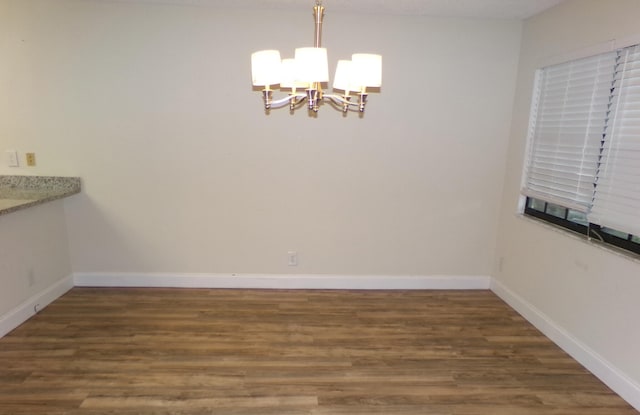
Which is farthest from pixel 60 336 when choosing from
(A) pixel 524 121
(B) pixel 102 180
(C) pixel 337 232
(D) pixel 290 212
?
(A) pixel 524 121

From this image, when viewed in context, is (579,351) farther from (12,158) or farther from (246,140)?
(12,158)

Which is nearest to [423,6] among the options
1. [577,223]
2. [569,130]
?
[569,130]

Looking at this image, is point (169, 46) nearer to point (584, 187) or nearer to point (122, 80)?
point (122, 80)

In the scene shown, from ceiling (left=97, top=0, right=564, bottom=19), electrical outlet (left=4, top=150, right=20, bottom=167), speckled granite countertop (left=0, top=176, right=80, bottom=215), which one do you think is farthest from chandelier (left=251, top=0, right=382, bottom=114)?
electrical outlet (left=4, top=150, right=20, bottom=167)

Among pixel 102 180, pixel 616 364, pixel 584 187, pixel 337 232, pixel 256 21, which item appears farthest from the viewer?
pixel 337 232

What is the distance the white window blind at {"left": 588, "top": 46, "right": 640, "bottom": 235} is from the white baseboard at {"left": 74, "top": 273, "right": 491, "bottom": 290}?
1530mm

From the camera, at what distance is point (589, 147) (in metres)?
2.49

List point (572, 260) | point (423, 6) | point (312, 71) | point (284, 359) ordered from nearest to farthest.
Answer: point (312, 71)
point (284, 359)
point (572, 260)
point (423, 6)

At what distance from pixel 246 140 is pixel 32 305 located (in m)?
2.23

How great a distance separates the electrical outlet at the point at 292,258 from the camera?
3.50m

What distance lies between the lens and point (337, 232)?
3480mm

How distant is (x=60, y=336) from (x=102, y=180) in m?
1.37

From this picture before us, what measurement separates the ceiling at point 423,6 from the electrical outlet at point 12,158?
1732 mm

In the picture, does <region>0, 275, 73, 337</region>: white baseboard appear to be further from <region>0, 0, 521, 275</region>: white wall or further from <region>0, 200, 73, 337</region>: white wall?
<region>0, 0, 521, 275</region>: white wall
